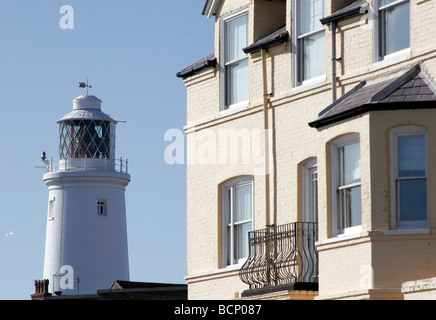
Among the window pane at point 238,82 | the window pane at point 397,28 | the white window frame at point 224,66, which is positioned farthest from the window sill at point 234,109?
the window pane at point 397,28

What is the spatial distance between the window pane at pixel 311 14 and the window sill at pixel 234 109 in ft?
7.70

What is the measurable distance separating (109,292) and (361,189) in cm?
1847

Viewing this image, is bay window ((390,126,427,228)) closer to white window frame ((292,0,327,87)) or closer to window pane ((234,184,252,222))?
white window frame ((292,0,327,87))

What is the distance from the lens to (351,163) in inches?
829

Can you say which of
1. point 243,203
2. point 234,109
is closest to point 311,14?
point 234,109

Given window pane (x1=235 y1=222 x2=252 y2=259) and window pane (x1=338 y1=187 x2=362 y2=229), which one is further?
window pane (x1=235 y1=222 x2=252 y2=259)

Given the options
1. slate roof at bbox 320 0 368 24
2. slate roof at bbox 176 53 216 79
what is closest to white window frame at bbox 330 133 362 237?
slate roof at bbox 320 0 368 24

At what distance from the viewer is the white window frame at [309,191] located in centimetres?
2353

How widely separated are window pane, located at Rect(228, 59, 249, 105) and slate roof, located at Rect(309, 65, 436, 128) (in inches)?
177

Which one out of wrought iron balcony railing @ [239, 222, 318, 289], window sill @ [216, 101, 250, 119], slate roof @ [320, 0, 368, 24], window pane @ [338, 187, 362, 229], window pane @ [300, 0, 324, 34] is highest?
window pane @ [300, 0, 324, 34]

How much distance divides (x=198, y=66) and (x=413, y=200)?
881 centimetres

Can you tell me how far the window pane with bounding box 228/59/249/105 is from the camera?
26.2 metres

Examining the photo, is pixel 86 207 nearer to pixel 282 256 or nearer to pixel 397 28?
pixel 282 256

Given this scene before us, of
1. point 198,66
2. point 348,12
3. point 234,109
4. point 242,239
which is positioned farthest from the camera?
point 198,66
